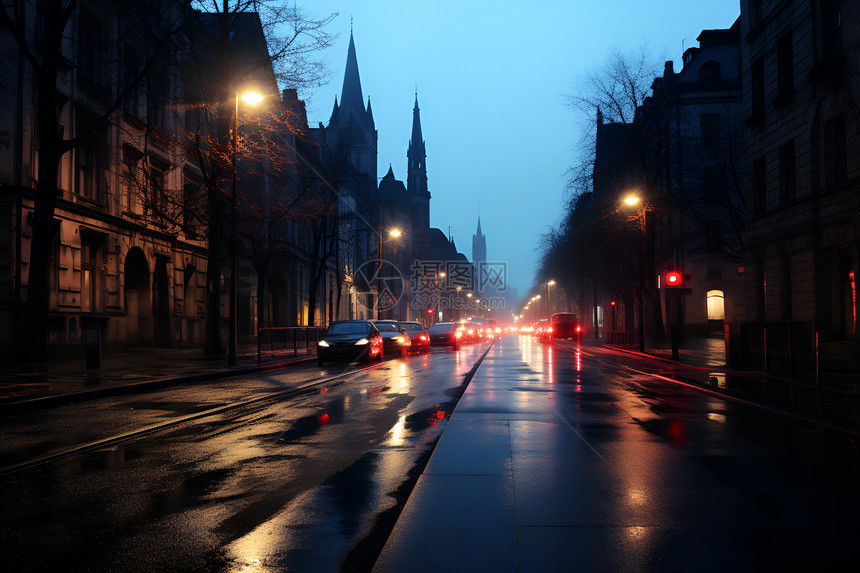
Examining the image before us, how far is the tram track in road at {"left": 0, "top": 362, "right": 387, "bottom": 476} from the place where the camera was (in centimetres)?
692

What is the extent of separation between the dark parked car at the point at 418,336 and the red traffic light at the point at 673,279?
13.7 meters

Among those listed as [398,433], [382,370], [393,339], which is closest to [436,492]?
[398,433]

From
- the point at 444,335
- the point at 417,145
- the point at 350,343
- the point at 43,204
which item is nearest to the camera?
the point at 43,204

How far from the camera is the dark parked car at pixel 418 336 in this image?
117 feet

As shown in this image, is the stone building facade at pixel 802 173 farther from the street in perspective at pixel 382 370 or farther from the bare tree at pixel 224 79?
the bare tree at pixel 224 79

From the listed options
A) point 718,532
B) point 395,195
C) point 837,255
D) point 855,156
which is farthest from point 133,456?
point 395,195

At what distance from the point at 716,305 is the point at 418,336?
77.3 feet

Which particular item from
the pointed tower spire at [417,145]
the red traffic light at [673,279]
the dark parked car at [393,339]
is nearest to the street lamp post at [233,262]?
the dark parked car at [393,339]

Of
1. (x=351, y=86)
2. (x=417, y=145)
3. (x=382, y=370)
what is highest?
(x=417, y=145)

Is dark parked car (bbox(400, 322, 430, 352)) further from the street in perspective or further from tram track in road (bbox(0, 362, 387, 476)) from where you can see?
tram track in road (bbox(0, 362, 387, 476))

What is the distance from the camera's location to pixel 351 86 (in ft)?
310

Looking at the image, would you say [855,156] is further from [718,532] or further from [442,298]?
[442,298]

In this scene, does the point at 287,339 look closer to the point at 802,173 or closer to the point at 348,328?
the point at 348,328

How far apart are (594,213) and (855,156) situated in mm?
22476
